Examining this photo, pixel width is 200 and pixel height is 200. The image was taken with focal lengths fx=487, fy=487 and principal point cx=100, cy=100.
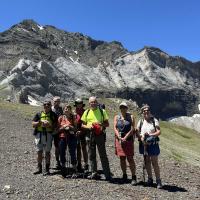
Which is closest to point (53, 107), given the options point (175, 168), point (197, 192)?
point (197, 192)

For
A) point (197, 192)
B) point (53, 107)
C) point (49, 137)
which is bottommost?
point (197, 192)

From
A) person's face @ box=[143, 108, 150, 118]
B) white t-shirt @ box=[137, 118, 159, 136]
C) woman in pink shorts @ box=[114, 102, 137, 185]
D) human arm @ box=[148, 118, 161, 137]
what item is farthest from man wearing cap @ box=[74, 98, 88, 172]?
human arm @ box=[148, 118, 161, 137]

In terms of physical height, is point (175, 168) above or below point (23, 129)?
below

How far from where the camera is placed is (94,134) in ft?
60.0

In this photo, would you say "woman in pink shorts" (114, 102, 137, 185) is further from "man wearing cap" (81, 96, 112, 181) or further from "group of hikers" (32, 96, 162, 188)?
"man wearing cap" (81, 96, 112, 181)

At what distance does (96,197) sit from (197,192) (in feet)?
14.7

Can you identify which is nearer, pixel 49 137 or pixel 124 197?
pixel 124 197

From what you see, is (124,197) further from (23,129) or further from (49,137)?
(23,129)

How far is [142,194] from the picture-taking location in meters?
16.9

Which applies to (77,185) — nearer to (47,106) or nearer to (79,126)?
(79,126)

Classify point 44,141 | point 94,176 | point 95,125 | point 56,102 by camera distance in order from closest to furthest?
1. point 95,125
2. point 94,176
3. point 44,141
4. point 56,102

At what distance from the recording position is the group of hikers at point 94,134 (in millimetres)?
17844

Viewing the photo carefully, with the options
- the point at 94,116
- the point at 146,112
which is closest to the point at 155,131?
the point at 146,112

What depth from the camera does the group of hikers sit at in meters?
17.8
